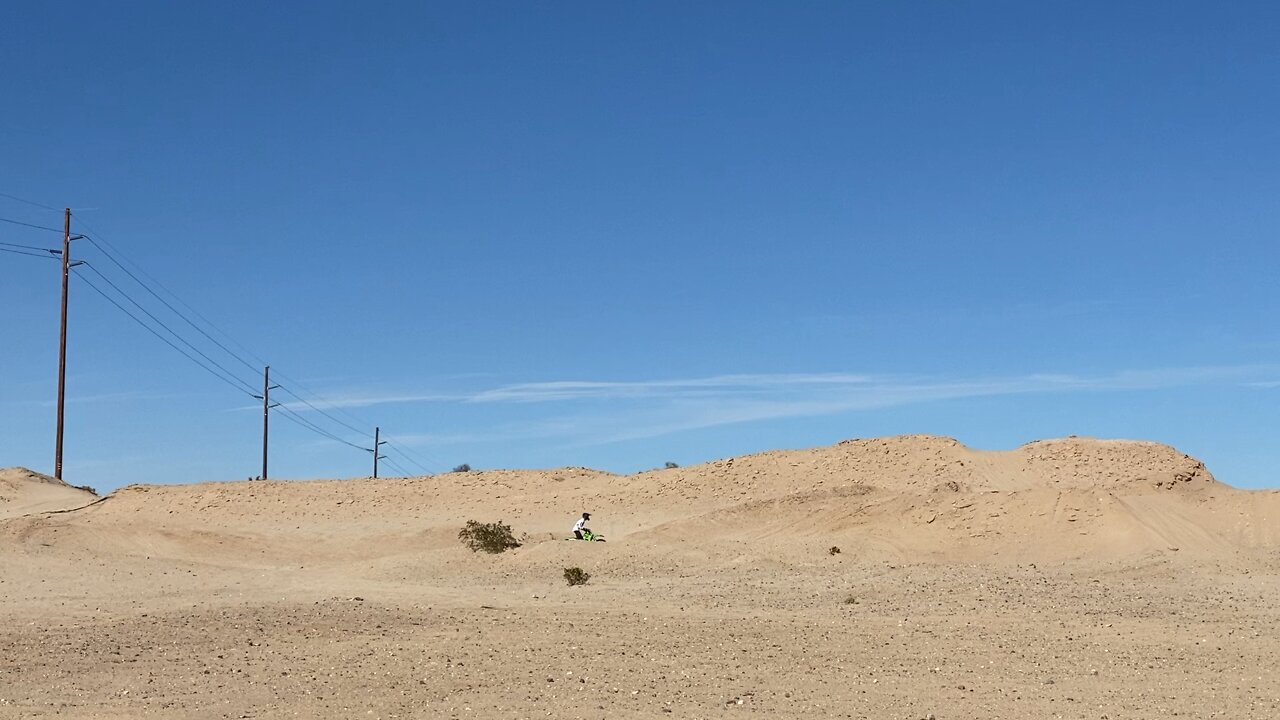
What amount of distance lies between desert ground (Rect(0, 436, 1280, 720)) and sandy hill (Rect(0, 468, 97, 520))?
16 cm

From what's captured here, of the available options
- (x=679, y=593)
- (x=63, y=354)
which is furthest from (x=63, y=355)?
(x=679, y=593)

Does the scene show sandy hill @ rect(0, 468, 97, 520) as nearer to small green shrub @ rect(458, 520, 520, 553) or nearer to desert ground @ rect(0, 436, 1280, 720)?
desert ground @ rect(0, 436, 1280, 720)

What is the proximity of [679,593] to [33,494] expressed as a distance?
30.7 metres

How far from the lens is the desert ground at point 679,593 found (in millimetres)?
16750

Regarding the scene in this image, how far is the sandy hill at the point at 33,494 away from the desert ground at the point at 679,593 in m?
0.16

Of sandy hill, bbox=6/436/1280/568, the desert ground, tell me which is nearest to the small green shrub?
the desert ground

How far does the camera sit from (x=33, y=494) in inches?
1908

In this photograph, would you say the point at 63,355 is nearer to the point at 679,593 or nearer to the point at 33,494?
the point at 33,494

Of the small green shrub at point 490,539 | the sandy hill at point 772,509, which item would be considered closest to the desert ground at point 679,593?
the sandy hill at point 772,509

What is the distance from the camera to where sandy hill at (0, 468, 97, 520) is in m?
46.3

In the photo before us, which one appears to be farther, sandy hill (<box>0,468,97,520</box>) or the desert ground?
sandy hill (<box>0,468,97,520</box>)

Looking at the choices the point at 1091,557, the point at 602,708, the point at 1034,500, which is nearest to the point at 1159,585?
the point at 1091,557

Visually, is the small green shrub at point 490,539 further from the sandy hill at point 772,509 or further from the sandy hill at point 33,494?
the sandy hill at point 33,494

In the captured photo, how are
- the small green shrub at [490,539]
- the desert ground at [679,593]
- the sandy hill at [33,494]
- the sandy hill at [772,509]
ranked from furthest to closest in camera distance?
1. the sandy hill at [33,494]
2. the small green shrub at [490,539]
3. the sandy hill at [772,509]
4. the desert ground at [679,593]
